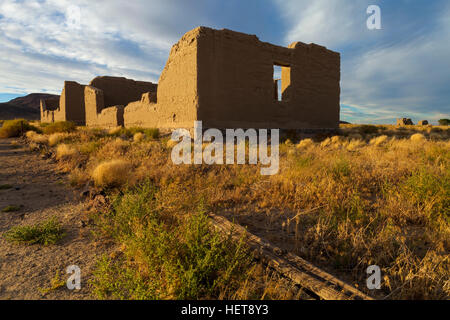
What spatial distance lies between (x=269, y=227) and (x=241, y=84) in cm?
798

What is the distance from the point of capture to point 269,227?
2.82 meters

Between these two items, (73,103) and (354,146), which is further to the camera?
(73,103)

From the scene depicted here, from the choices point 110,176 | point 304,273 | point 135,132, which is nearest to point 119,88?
point 135,132

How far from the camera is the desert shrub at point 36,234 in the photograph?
2.54m

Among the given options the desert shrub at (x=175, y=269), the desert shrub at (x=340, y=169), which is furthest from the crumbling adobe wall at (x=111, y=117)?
the desert shrub at (x=175, y=269)

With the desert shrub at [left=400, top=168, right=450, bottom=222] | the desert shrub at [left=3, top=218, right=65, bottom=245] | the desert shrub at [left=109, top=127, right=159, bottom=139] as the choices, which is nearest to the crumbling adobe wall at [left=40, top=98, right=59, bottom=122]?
the desert shrub at [left=109, top=127, right=159, bottom=139]

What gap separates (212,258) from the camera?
6.06ft

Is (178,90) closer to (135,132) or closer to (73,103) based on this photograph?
(135,132)

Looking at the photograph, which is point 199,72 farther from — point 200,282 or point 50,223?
point 200,282

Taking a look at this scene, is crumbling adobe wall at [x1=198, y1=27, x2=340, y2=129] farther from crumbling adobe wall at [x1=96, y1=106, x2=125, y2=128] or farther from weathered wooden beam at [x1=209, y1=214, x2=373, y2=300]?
crumbling adobe wall at [x1=96, y1=106, x2=125, y2=128]

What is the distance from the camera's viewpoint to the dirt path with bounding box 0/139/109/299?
1856mm

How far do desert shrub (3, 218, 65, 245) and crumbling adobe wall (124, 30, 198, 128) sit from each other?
6856 millimetres
